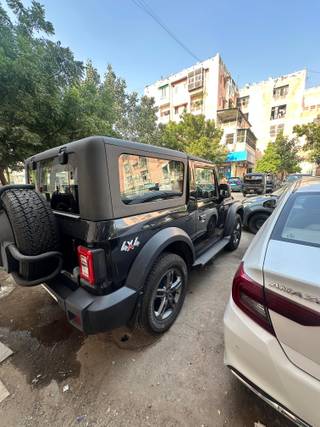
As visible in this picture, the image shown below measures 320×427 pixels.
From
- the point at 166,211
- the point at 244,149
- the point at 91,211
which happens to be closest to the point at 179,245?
the point at 166,211

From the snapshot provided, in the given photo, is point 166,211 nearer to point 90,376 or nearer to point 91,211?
point 91,211

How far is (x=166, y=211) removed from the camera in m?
2.15

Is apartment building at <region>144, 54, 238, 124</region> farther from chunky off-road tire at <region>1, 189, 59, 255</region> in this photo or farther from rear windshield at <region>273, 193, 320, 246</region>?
chunky off-road tire at <region>1, 189, 59, 255</region>

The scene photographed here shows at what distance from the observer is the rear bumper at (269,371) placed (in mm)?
949

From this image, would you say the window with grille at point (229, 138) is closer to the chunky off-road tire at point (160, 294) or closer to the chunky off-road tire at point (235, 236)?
the chunky off-road tire at point (235, 236)

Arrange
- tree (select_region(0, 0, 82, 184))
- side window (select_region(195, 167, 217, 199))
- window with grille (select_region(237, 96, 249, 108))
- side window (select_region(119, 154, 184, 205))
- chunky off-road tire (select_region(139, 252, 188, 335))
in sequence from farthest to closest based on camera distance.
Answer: window with grille (select_region(237, 96, 249, 108)) → tree (select_region(0, 0, 82, 184)) → side window (select_region(195, 167, 217, 199)) → chunky off-road tire (select_region(139, 252, 188, 335)) → side window (select_region(119, 154, 184, 205))

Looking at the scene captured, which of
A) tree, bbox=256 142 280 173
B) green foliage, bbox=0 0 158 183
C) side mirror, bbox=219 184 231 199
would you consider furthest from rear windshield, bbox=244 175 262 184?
tree, bbox=256 142 280 173

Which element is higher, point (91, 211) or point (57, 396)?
point (91, 211)

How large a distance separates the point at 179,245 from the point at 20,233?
1612mm

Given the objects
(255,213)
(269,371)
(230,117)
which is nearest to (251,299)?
(269,371)

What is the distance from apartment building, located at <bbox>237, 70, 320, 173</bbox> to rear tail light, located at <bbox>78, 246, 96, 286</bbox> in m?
37.5

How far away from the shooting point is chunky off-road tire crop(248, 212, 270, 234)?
5.48 metres

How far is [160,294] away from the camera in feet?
7.07

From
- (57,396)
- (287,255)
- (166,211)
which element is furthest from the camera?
(166,211)
